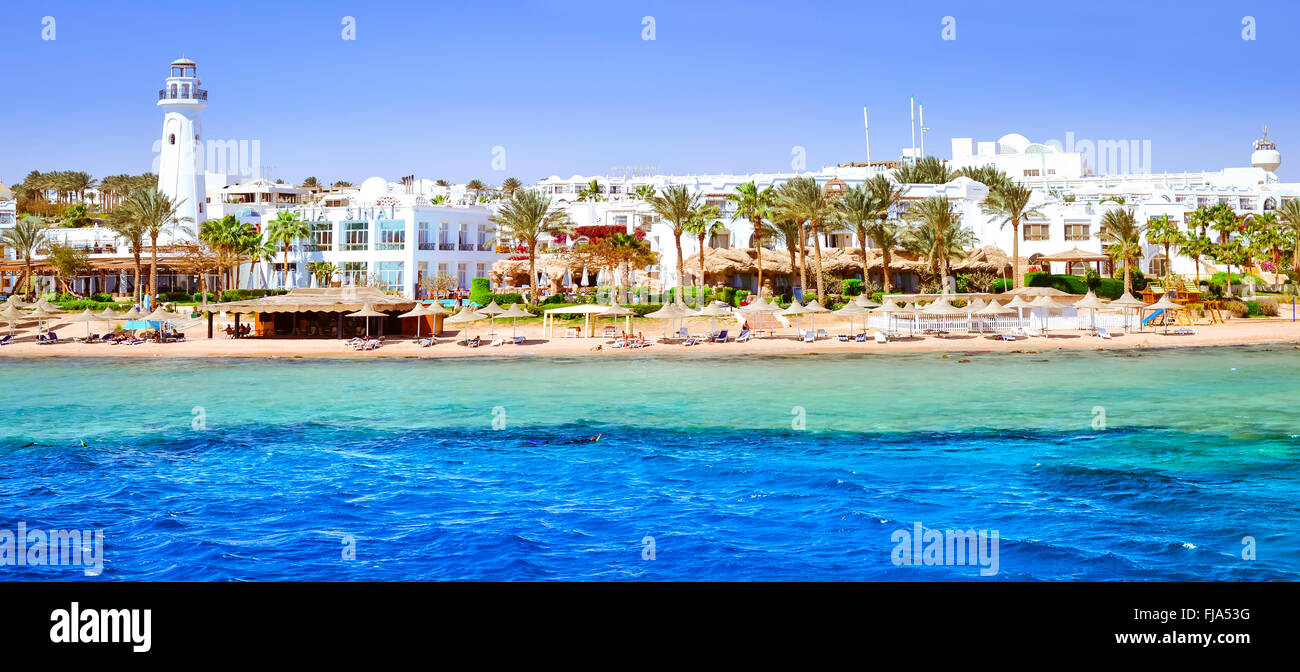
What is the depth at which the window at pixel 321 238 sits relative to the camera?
70.1 m

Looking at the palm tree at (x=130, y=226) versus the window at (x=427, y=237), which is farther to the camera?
the window at (x=427, y=237)

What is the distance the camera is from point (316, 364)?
35719 millimetres

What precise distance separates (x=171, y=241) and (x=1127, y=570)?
70.6 meters

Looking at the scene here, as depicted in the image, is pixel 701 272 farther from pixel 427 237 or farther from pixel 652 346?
pixel 652 346

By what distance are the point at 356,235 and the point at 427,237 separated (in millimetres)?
4952

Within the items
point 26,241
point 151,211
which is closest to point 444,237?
point 151,211

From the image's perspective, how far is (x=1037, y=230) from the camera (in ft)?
227

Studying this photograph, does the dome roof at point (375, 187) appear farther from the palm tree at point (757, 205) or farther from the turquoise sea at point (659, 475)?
the turquoise sea at point (659, 475)

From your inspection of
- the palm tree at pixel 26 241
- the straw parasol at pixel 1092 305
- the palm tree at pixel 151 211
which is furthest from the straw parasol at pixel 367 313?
the palm tree at pixel 26 241

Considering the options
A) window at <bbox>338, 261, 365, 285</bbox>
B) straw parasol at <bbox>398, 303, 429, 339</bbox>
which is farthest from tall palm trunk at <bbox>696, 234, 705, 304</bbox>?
window at <bbox>338, 261, 365, 285</bbox>

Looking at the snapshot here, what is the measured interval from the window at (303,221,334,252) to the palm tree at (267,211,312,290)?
59 cm

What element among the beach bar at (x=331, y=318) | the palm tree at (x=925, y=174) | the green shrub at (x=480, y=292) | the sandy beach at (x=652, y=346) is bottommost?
the sandy beach at (x=652, y=346)

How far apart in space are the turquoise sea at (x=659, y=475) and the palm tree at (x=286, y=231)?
124 feet

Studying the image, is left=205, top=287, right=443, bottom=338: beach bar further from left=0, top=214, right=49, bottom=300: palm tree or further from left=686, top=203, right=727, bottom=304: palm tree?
left=0, top=214, right=49, bottom=300: palm tree
